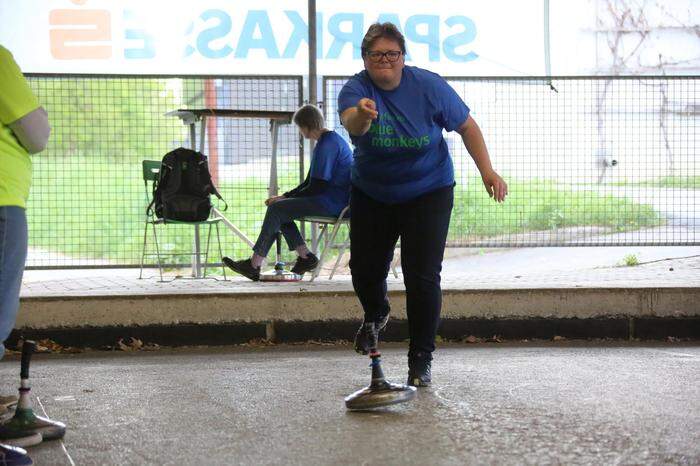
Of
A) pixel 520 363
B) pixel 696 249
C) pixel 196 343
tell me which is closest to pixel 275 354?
pixel 196 343

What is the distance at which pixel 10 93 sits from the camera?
415 centimetres

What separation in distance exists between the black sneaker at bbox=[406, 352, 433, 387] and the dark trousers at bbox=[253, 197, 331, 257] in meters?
3.66

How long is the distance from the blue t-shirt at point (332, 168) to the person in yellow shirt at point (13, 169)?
4776mm

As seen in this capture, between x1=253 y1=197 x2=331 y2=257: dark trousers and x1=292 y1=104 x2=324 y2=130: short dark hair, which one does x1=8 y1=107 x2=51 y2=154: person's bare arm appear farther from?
Answer: x1=253 y1=197 x2=331 y2=257: dark trousers

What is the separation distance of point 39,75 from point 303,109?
2.27 m

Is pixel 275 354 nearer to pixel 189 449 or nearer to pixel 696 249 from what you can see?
pixel 189 449

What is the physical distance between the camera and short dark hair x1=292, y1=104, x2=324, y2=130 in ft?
29.1

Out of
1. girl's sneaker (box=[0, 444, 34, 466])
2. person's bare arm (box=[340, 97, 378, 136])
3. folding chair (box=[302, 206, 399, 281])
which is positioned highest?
person's bare arm (box=[340, 97, 378, 136])

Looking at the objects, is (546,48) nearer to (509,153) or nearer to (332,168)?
(509,153)

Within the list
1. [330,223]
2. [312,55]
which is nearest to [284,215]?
[330,223]

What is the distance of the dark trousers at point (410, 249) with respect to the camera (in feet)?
17.5

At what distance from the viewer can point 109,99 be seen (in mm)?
9180

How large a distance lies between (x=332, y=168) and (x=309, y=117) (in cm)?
47

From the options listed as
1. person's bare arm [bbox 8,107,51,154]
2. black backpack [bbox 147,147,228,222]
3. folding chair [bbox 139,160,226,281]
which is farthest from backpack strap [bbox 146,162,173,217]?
person's bare arm [bbox 8,107,51,154]
